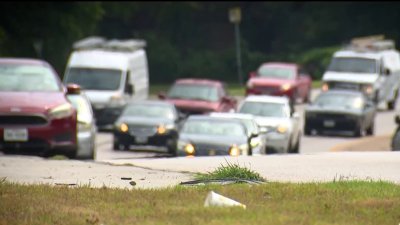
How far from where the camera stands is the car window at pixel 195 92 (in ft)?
124

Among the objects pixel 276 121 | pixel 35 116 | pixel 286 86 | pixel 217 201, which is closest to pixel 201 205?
pixel 217 201

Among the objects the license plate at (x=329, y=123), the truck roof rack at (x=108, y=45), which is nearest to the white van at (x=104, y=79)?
the truck roof rack at (x=108, y=45)

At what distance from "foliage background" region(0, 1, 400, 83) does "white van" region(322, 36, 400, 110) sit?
1489 cm

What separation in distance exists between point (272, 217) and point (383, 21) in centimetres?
5859

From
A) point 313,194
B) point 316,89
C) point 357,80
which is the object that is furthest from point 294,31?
point 313,194

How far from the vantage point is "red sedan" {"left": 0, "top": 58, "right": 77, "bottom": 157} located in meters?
19.5

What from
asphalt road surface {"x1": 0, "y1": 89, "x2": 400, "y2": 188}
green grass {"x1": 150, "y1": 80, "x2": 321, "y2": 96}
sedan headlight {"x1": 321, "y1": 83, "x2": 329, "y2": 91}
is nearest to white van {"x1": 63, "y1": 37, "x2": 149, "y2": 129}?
sedan headlight {"x1": 321, "y1": 83, "x2": 329, "y2": 91}

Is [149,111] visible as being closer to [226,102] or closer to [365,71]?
[226,102]

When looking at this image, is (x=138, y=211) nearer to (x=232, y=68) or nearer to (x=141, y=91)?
(x=141, y=91)

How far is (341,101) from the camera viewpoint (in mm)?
38469

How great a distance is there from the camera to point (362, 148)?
31.6 metres

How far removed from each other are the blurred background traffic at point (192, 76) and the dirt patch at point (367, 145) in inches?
39.4

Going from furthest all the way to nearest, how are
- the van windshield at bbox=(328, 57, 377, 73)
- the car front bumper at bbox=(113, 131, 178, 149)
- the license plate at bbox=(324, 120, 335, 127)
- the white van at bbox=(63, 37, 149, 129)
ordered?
the van windshield at bbox=(328, 57, 377, 73) < the white van at bbox=(63, 37, 149, 129) < the license plate at bbox=(324, 120, 335, 127) < the car front bumper at bbox=(113, 131, 178, 149)

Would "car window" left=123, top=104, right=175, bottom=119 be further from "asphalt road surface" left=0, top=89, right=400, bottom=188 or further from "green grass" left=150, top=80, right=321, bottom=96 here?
"green grass" left=150, top=80, right=321, bottom=96
